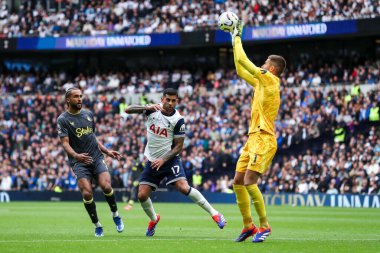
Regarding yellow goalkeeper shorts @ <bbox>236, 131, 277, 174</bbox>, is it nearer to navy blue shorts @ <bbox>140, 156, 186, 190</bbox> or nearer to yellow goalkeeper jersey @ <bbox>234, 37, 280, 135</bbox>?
yellow goalkeeper jersey @ <bbox>234, 37, 280, 135</bbox>

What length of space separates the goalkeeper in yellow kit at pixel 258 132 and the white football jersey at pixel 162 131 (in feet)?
7.78

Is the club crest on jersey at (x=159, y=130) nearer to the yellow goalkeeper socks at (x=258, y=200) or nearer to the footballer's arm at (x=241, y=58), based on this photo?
the yellow goalkeeper socks at (x=258, y=200)

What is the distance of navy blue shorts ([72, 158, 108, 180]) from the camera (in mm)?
16031

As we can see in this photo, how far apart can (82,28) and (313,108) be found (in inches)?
677

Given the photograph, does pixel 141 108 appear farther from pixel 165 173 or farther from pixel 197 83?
pixel 197 83

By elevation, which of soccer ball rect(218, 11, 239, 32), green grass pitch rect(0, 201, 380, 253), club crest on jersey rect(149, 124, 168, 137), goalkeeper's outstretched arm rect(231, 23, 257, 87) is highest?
soccer ball rect(218, 11, 239, 32)

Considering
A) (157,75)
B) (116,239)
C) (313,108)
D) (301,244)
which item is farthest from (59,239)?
(157,75)

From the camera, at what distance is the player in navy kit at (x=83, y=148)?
52.2ft

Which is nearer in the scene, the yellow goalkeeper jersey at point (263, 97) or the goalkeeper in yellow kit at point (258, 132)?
the goalkeeper in yellow kit at point (258, 132)

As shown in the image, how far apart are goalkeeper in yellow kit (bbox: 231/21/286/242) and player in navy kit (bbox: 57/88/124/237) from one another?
311cm

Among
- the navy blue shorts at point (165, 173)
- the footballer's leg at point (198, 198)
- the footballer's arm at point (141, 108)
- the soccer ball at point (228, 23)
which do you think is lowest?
the footballer's leg at point (198, 198)

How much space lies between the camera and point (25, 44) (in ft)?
173

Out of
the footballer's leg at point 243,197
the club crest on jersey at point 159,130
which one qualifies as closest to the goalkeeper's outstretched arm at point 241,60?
the footballer's leg at point 243,197

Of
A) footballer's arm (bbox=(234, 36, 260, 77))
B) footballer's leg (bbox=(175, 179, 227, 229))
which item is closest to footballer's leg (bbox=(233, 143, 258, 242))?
footballer's arm (bbox=(234, 36, 260, 77))
